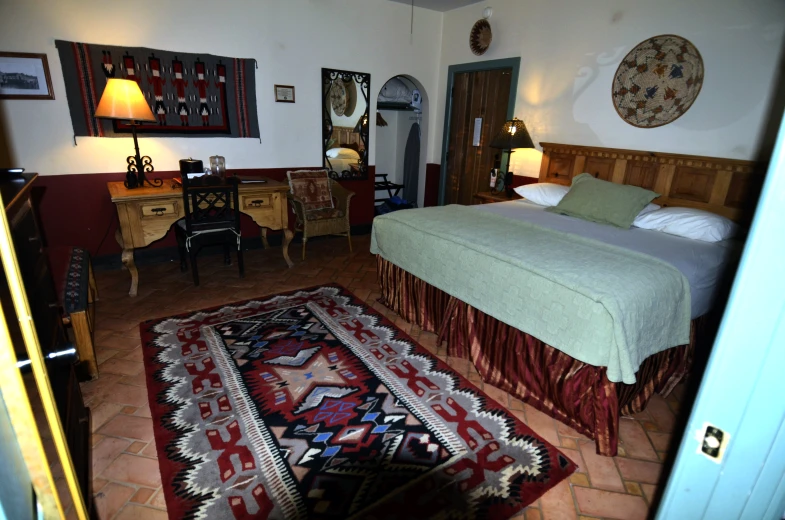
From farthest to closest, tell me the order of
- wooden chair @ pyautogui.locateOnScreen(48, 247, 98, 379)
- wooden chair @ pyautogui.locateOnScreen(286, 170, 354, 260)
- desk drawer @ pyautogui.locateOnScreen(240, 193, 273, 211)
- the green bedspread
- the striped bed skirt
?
1. wooden chair @ pyautogui.locateOnScreen(286, 170, 354, 260)
2. desk drawer @ pyautogui.locateOnScreen(240, 193, 273, 211)
3. wooden chair @ pyautogui.locateOnScreen(48, 247, 98, 379)
4. the striped bed skirt
5. the green bedspread

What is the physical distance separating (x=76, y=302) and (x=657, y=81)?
13.9 feet

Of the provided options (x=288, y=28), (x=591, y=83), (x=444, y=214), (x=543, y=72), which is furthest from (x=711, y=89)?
(x=288, y=28)

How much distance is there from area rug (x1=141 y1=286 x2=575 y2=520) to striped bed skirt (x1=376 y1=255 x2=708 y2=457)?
0.20 meters

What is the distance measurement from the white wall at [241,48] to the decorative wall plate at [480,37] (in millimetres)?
659

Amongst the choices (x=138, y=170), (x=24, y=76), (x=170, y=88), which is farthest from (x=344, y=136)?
(x=24, y=76)

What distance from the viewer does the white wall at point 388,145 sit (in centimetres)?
714

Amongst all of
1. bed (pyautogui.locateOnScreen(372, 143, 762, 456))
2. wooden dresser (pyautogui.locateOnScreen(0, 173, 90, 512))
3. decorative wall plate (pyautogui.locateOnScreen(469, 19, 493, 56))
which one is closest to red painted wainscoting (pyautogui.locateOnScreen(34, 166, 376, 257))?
wooden dresser (pyautogui.locateOnScreen(0, 173, 90, 512))

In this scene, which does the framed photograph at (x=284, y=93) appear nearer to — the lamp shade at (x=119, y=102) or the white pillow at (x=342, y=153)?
the white pillow at (x=342, y=153)

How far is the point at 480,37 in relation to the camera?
15.0 ft

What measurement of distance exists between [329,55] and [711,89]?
3.51 meters

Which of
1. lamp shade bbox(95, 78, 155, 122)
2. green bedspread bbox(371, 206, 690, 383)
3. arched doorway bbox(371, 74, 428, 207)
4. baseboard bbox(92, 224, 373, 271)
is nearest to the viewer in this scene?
green bedspread bbox(371, 206, 690, 383)

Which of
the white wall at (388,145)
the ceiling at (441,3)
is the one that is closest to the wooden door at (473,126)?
the ceiling at (441,3)

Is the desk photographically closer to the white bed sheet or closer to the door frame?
the white bed sheet

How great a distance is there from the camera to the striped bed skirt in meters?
1.88
